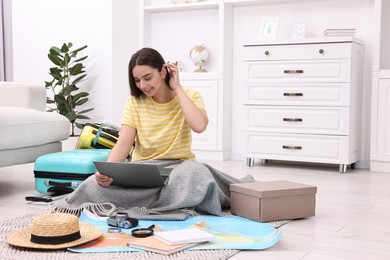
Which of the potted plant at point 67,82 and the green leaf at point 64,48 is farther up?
the green leaf at point 64,48

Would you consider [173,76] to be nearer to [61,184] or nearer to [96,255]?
[61,184]

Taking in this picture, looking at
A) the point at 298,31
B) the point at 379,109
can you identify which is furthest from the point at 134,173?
the point at 298,31

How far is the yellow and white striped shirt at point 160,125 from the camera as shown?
2541 mm

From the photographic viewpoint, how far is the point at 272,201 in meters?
2.31

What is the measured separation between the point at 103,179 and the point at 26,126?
2.94 ft

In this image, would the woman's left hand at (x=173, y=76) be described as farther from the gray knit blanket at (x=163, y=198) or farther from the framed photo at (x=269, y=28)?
the framed photo at (x=269, y=28)


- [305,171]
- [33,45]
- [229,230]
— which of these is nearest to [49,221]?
[229,230]

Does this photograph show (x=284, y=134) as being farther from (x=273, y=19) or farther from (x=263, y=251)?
(x=263, y=251)

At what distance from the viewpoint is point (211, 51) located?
4844 millimetres

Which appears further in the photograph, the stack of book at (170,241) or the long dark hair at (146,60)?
the long dark hair at (146,60)

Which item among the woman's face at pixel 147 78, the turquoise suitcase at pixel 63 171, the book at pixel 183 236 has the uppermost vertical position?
the woman's face at pixel 147 78

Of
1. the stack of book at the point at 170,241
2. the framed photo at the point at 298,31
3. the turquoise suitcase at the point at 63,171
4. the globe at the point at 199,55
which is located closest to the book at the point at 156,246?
the stack of book at the point at 170,241

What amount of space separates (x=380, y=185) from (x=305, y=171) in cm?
69

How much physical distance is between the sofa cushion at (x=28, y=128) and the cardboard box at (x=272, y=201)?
4.07ft
